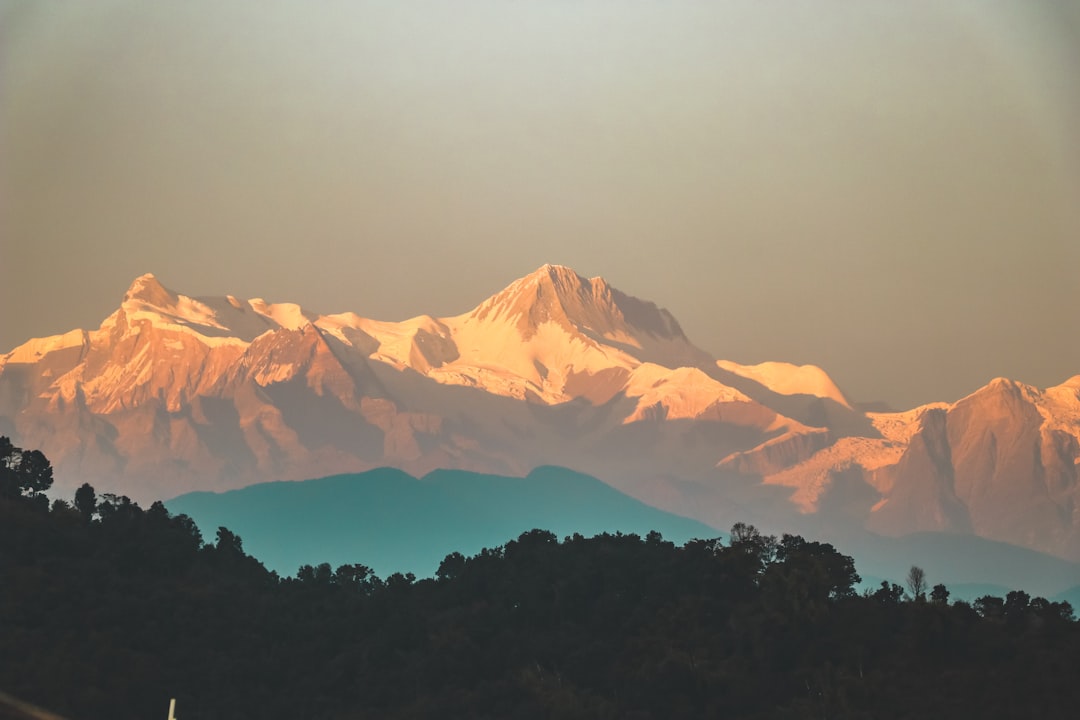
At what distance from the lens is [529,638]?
408ft

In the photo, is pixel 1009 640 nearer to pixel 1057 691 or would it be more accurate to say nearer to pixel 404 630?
pixel 1057 691

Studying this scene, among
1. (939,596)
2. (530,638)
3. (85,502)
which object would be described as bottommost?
(530,638)

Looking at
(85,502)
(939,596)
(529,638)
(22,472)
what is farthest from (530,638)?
(22,472)

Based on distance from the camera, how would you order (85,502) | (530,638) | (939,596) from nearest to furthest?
(939,596) → (530,638) → (85,502)

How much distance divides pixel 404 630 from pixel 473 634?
608 centimetres

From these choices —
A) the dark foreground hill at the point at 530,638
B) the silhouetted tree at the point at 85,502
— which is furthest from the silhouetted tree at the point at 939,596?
the silhouetted tree at the point at 85,502

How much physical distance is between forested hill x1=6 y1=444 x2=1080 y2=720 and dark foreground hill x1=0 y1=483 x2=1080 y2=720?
0.19 metres

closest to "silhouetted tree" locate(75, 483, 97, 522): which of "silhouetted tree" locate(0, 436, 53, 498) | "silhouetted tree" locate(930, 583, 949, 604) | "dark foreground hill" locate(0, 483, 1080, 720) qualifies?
"silhouetted tree" locate(0, 436, 53, 498)

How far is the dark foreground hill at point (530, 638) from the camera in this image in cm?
10769

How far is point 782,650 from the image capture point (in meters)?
114

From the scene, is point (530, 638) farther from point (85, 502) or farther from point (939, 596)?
point (85, 502)

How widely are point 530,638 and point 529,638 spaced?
94mm

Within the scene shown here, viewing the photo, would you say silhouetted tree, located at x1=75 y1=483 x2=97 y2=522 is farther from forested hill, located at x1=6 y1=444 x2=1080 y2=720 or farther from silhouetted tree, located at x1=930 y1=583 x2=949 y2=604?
silhouetted tree, located at x1=930 y1=583 x2=949 y2=604

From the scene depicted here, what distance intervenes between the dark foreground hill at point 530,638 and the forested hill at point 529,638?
0.19 metres
